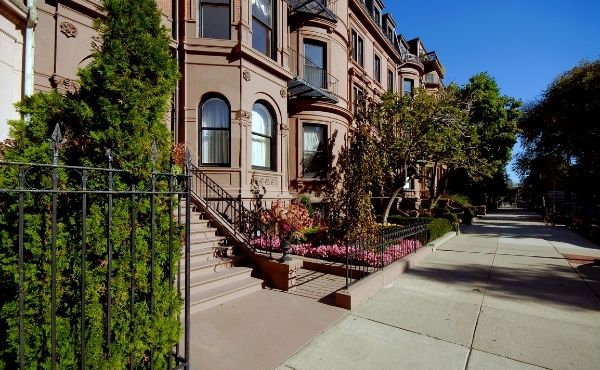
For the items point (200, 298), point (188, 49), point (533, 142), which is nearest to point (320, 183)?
point (188, 49)

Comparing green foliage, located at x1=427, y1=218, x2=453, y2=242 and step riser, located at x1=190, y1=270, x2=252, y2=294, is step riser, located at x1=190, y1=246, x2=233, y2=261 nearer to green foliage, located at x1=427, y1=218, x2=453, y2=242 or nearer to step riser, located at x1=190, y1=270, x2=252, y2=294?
step riser, located at x1=190, y1=270, x2=252, y2=294

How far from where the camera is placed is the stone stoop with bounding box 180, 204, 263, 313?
5428 millimetres

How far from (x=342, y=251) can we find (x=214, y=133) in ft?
18.1

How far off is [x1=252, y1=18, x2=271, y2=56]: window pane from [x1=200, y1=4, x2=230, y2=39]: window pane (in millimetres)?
1129

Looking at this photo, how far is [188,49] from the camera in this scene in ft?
32.0

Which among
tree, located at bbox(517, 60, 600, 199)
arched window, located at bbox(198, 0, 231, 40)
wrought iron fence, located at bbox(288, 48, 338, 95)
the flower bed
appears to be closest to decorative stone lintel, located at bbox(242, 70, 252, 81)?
arched window, located at bbox(198, 0, 231, 40)

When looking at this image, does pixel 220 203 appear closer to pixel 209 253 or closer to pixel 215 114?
pixel 215 114

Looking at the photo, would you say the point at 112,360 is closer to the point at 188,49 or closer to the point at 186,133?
the point at 186,133

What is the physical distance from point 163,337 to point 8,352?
118 centimetres

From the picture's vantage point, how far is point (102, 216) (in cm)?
280

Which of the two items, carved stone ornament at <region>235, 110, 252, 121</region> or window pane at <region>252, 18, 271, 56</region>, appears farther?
window pane at <region>252, 18, 271, 56</region>

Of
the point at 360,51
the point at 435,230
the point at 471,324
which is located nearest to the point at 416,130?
the point at 435,230

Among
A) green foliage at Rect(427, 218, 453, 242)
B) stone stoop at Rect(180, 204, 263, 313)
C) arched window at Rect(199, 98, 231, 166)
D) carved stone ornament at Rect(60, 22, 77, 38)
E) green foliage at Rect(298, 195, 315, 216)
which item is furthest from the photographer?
green foliage at Rect(298, 195, 315, 216)

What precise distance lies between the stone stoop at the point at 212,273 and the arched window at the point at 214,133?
2.88m
